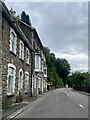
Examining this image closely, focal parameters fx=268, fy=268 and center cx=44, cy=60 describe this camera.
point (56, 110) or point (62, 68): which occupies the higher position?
point (62, 68)

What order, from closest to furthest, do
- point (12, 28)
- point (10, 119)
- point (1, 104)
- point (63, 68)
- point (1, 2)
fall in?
point (10, 119), point (1, 2), point (1, 104), point (12, 28), point (63, 68)

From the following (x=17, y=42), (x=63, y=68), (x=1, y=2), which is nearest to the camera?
(x=1, y=2)

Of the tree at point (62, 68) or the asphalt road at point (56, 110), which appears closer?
the asphalt road at point (56, 110)

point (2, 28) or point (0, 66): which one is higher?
point (2, 28)

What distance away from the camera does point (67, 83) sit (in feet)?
465

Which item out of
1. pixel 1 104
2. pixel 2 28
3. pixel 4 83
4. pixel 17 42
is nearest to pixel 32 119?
pixel 1 104

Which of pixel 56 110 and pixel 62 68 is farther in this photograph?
pixel 62 68

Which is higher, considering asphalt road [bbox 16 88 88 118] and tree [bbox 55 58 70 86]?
tree [bbox 55 58 70 86]

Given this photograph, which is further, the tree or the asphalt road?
the tree

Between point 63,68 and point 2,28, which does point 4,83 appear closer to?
point 2,28

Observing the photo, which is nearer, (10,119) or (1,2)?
(10,119)

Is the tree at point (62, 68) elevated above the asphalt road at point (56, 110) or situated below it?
above

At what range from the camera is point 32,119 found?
11484 mm

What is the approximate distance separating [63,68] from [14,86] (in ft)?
337
